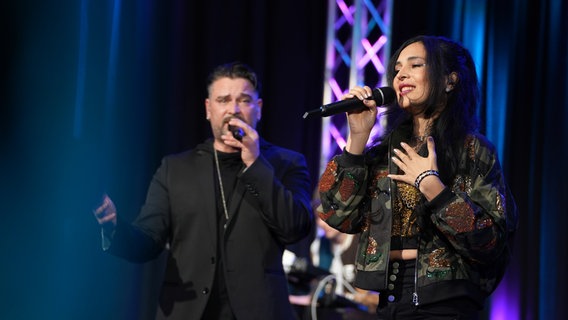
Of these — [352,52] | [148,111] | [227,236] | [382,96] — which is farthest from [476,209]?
[352,52]

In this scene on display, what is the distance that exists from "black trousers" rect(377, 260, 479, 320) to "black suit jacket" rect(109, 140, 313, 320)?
2.22 feet

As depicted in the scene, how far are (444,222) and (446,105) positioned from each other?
0.40 m

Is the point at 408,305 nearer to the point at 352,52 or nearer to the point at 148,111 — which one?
the point at 148,111

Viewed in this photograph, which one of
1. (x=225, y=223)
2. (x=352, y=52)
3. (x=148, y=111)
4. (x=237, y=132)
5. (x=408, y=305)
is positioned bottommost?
(x=408, y=305)

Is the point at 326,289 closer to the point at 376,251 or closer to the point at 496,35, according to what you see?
the point at 376,251

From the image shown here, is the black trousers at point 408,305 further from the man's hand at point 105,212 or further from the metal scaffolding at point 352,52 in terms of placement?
the metal scaffolding at point 352,52

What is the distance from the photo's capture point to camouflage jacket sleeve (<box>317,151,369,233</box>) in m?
1.94

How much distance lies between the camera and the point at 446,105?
199 centimetres

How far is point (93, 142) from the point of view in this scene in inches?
125

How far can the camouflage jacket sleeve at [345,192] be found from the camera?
6.36 feet

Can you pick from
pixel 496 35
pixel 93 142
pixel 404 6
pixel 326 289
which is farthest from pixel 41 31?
pixel 404 6

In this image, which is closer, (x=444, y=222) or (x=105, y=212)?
(x=444, y=222)

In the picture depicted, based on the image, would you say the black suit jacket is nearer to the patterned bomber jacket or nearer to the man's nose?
the man's nose

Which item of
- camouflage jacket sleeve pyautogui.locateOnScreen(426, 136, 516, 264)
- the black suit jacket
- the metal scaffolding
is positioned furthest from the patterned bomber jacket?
the metal scaffolding
